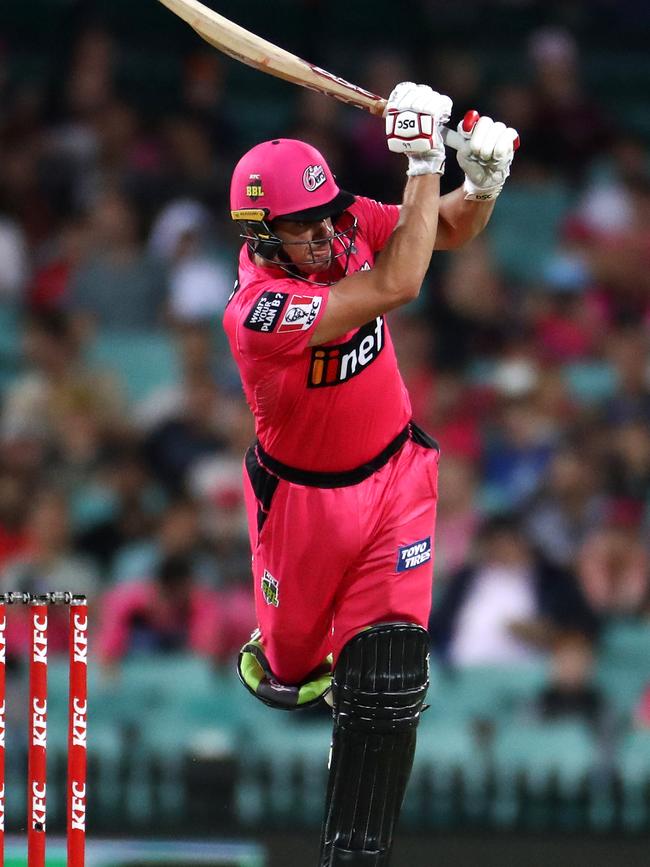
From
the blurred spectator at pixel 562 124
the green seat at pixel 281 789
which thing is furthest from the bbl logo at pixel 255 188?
the blurred spectator at pixel 562 124

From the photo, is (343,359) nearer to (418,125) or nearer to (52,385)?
(418,125)

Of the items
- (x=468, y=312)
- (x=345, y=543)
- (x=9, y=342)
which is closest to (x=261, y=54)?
(x=345, y=543)

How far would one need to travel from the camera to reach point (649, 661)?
23.6 feet

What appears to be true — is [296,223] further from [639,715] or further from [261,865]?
[639,715]

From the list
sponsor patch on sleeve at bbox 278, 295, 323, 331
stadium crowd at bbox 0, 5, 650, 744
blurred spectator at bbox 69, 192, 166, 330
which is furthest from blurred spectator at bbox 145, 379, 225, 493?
sponsor patch on sleeve at bbox 278, 295, 323, 331

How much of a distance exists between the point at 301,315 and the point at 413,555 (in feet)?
2.75

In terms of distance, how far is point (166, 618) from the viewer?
282 inches

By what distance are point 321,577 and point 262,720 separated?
99.2 inches

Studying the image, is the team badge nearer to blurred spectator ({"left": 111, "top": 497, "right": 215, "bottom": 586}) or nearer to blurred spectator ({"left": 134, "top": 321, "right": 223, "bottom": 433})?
blurred spectator ({"left": 111, "top": 497, "right": 215, "bottom": 586})

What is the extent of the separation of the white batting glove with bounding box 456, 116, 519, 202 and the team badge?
44cm

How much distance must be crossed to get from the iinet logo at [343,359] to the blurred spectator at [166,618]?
2790 mm

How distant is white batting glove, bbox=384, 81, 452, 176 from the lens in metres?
4.34

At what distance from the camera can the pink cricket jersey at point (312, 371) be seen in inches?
170

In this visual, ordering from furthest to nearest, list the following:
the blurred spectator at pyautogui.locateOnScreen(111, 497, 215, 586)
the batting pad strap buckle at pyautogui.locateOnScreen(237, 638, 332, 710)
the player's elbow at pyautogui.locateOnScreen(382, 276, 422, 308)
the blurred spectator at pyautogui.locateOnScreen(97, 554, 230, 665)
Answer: the blurred spectator at pyautogui.locateOnScreen(111, 497, 215, 586)
the blurred spectator at pyautogui.locateOnScreen(97, 554, 230, 665)
the batting pad strap buckle at pyautogui.locateOnScreen(237, 638, 332, 710)
the player's elbow at pyautogui.locateOnScreen(382, 276, 422, 308)
